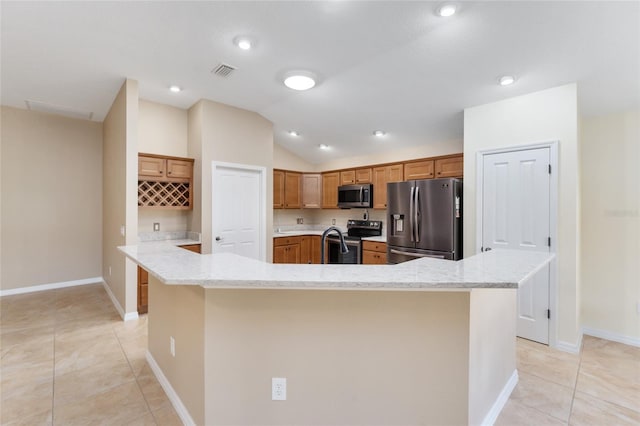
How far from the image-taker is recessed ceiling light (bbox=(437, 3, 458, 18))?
84.0 inches

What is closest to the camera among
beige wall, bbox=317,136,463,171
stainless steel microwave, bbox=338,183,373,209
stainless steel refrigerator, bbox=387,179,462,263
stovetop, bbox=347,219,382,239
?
stainless steel refrigerator, bbox=387,179,462,263

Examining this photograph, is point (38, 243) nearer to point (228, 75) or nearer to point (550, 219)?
point (228, 75)

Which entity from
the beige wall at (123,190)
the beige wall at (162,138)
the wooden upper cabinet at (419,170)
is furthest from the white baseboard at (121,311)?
the wooden upper cabinet at (419,170)

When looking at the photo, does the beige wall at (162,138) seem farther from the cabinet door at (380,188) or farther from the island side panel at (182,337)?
the cabinet door at (380,188)

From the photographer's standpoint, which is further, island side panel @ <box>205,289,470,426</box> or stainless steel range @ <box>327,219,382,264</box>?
stainless steel range @ <box>327,219,382,264</box>

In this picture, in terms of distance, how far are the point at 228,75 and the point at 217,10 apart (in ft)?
3.80

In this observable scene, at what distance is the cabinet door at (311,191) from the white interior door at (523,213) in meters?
3.40

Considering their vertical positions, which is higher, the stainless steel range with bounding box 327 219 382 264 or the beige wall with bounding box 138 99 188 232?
the beige wall with bounding box 138 99 188 232

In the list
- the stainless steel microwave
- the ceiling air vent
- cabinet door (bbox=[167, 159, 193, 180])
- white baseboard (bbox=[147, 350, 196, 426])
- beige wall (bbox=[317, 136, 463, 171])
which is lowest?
white baseboard (bbox=[147, 350, 196, 426])

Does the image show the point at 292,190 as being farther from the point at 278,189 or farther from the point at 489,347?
the point at 489,347

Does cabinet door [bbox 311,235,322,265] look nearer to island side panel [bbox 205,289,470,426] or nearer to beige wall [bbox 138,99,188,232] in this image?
beige wall [bbox 138,99,188,232]

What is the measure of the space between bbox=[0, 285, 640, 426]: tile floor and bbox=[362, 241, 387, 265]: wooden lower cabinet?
81.6 inches

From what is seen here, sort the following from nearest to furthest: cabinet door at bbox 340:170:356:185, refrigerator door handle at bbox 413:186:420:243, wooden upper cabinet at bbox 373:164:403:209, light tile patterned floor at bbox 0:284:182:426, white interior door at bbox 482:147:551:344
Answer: light tile patterned floor at bbox 0:284:182:426 < white interior door at bbox 482:147:551:344 < refrigerator door handle at bbox 413:186:420:243 < wooden upper cabinet at bbox 373:164:403:209 < cabinet door at bbox 340:170:356:185

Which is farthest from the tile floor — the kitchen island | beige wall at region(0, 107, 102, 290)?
beige wall at region(0, 107, 102, 290)
